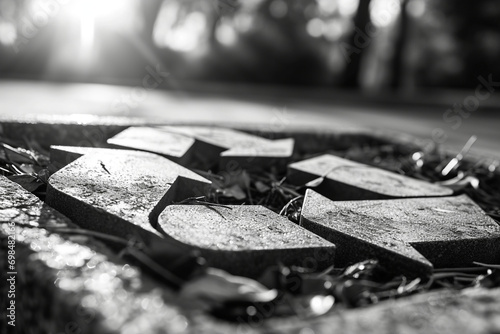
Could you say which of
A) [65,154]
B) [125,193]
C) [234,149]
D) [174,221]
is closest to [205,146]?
[234,149]

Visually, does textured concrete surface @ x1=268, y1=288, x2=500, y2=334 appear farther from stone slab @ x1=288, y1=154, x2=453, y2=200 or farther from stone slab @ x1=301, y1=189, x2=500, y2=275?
stone slab @ x1=288, y1=154, x2=453, y2=200

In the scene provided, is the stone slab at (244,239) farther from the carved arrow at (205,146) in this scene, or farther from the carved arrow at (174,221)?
the carved arrow at (205,146)

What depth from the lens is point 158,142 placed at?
5.97 ft

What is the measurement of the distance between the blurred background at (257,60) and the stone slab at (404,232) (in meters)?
3.24

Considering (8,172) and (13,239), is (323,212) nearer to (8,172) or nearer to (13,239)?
(13,239)

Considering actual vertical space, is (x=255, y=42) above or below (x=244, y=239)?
below

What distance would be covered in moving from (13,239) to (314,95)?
996cm

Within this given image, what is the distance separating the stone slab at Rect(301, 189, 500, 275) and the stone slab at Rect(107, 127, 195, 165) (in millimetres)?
477

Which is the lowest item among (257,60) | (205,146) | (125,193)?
(257,60)

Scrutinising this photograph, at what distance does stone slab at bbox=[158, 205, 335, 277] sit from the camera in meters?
0.95

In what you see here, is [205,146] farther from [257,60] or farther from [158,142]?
[257,60]

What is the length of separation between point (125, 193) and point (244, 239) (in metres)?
0.30

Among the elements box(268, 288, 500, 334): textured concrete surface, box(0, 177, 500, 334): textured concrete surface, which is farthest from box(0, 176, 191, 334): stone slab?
box(268, 288, 500, 334): textured concrete surface

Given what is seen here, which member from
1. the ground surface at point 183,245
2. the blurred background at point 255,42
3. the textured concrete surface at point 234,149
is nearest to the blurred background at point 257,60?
the blurred background at point 255,42
